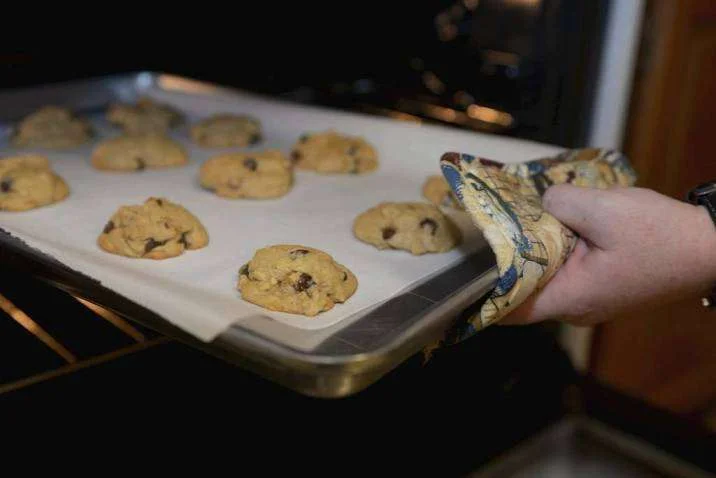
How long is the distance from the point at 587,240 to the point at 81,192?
0.76 meters

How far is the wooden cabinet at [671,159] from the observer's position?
148cm

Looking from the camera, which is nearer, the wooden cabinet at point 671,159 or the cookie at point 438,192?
the cookie at point 438,192

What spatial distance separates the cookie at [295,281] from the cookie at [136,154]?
0.50 metres

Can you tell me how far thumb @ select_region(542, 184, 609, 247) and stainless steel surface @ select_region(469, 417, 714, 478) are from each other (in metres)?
0.66

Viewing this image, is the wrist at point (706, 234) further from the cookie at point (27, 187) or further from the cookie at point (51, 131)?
the cookie at point (51, 131)

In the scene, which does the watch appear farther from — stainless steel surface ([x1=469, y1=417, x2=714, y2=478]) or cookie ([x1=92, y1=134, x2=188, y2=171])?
cookie ([x1=92, y1=134, x2=188, y2=171])

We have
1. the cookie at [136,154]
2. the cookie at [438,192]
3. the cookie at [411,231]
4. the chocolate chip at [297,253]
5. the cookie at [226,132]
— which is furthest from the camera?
the cookie at [226,132]

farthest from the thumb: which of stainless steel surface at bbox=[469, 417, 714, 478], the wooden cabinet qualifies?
stainless steel surface at bbox=[469, 417, 714, 478]

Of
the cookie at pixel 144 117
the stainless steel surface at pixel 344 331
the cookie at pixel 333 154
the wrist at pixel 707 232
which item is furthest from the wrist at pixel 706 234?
the cookie at pixel 144 117

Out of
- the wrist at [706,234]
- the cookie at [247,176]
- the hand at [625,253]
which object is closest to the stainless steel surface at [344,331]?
the hand at [625,253]

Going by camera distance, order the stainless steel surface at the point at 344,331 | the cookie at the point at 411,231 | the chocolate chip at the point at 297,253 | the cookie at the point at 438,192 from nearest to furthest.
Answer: the stainless steel surface at the point at 344,331, the chocolate chip at the point at 297,253, the cookie at the point at 411,231, the cookie at the point at 438,192

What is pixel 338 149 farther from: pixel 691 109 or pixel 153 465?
pixel 691 109

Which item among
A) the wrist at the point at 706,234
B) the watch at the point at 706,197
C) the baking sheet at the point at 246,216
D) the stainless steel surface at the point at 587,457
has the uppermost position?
the watch at the point at 706,197

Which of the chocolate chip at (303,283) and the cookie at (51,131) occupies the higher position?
the cookie at (51,131)
